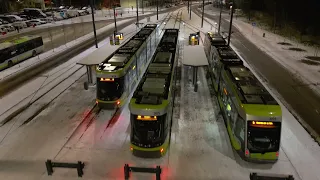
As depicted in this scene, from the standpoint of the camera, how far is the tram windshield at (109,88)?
1798 cm

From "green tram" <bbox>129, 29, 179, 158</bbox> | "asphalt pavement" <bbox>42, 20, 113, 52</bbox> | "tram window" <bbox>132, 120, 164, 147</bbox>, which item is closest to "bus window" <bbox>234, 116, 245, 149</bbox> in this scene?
"green tram" <bbox>129, 29, 179, 158</bbox>

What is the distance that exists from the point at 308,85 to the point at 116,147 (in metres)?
18.9

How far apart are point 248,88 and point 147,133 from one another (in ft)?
20.8

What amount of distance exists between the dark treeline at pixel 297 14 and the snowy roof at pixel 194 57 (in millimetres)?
28814

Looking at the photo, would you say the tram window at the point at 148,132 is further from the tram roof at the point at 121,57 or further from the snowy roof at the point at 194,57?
the snowy roof at the point at 194,57

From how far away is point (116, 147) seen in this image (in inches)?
590

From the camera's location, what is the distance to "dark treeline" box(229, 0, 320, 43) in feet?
150

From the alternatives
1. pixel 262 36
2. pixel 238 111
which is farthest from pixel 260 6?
pixel 238 111

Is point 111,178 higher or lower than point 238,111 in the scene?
lower

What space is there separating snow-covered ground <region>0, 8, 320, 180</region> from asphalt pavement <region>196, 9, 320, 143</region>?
1.26 meters

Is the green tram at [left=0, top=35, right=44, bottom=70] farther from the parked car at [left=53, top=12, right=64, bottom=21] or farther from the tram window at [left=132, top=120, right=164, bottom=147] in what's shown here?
the parked car at [left=53, top=12, right=64, bottom=21]

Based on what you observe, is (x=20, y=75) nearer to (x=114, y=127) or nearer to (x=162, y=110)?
(x=114, y=127)

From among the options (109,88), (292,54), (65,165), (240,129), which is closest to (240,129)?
(240,129)

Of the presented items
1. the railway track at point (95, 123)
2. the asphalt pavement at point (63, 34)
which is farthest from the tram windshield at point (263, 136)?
the asphalt pavement at point (63, 34)
